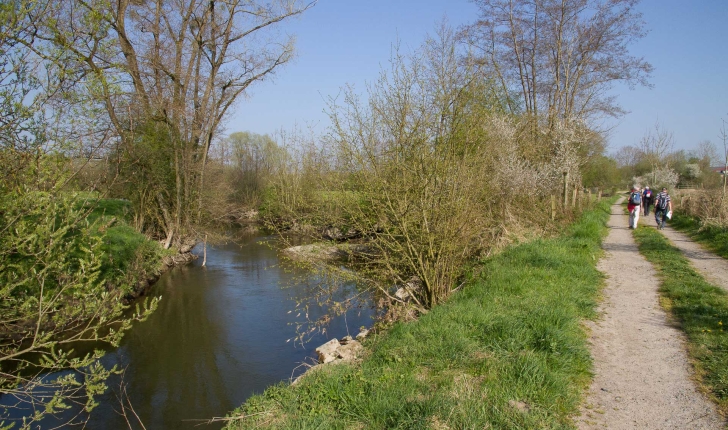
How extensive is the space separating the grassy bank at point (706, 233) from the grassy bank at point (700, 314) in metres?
1.86

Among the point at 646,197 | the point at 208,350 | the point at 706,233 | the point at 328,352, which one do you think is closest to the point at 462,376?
the point at 328,352

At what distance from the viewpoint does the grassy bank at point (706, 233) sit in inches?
489

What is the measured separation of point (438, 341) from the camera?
605 cm

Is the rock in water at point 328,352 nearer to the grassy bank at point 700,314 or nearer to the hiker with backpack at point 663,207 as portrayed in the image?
the grassy bank at point 700,314

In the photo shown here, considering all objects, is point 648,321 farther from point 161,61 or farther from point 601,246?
point 161,61

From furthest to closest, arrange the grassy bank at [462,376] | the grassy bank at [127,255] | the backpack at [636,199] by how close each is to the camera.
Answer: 1. the backpack at [636,199]
2. the grassy bank at [127,255]
3. the grassy bank at [462,376]

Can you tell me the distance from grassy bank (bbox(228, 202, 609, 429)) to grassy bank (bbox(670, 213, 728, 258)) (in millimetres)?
7277

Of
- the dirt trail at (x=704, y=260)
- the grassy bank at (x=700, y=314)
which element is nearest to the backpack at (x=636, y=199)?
the dirt trail at (x=704, y=260)

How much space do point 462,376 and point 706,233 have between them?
528 inches

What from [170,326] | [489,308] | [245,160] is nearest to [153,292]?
[170,326]

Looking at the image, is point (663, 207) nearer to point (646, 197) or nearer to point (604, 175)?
point (646, 197)

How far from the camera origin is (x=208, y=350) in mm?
10289

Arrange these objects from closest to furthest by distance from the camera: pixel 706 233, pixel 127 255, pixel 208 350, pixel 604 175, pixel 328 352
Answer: pixel 328 352, pixel 208 350, pixel 127 255, pixel 706 233, pixel 604 175

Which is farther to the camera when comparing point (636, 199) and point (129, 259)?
point (636, 199)
